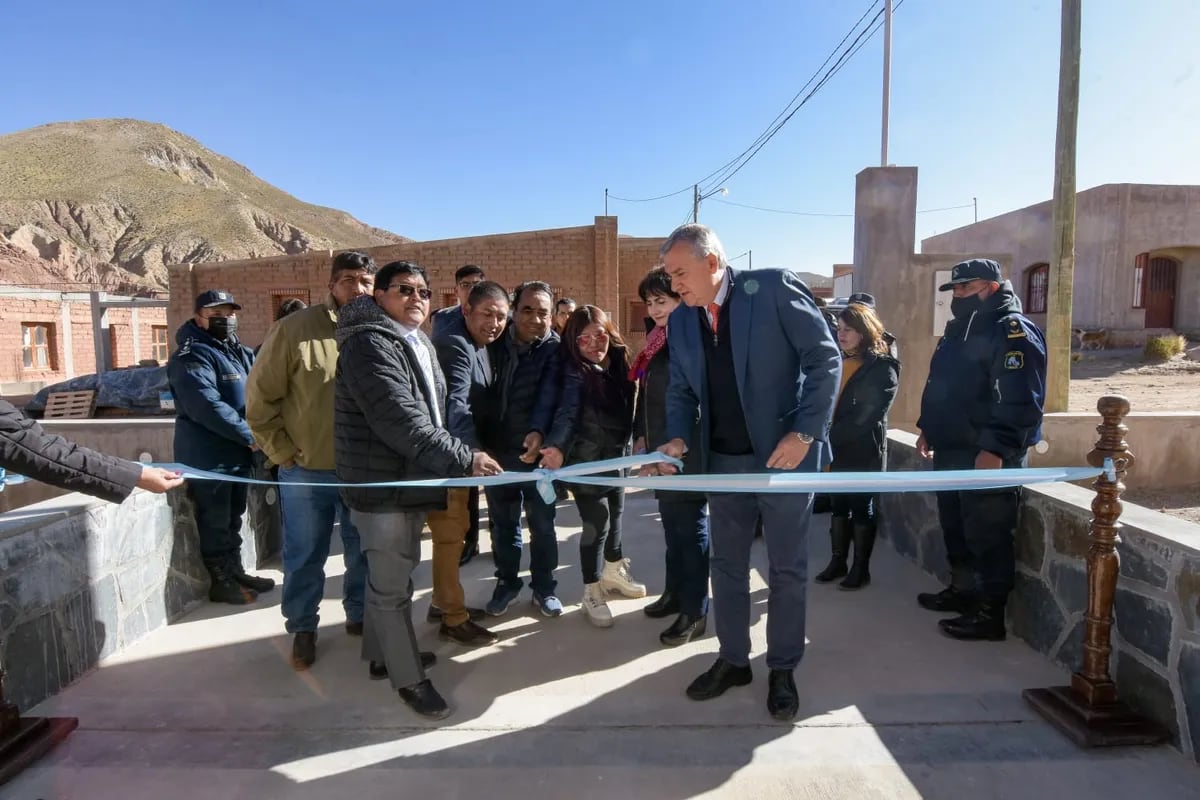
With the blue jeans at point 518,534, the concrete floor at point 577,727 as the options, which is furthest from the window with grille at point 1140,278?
the blue jeans at point 518,534

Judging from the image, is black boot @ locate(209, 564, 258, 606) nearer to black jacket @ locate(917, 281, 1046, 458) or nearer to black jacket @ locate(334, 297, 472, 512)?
black jacket @ locate(334, 297, 472, 512)

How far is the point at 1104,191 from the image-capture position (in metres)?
19.6

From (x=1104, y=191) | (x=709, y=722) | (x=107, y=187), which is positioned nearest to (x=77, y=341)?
(x=709, y=722)

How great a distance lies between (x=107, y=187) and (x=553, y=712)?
81.0m

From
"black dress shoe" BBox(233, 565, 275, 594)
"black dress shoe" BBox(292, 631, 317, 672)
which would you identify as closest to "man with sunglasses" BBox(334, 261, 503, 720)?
"black dress shoe" BBox(292, 631, 317, 672)

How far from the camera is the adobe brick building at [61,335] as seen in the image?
22.7 meters

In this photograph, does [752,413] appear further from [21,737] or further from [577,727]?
[21,737]

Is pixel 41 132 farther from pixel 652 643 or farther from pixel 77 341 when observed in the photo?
pixel 652 643

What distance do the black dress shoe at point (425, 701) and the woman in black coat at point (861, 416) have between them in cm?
240

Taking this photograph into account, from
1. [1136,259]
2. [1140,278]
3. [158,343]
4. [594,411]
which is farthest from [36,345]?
[1140,278]

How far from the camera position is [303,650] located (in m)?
3.10

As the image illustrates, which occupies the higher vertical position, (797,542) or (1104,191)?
(1104,191)

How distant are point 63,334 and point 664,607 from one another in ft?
97.3

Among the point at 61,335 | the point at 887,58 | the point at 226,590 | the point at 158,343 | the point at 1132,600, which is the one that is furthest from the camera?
the point at 158,343
